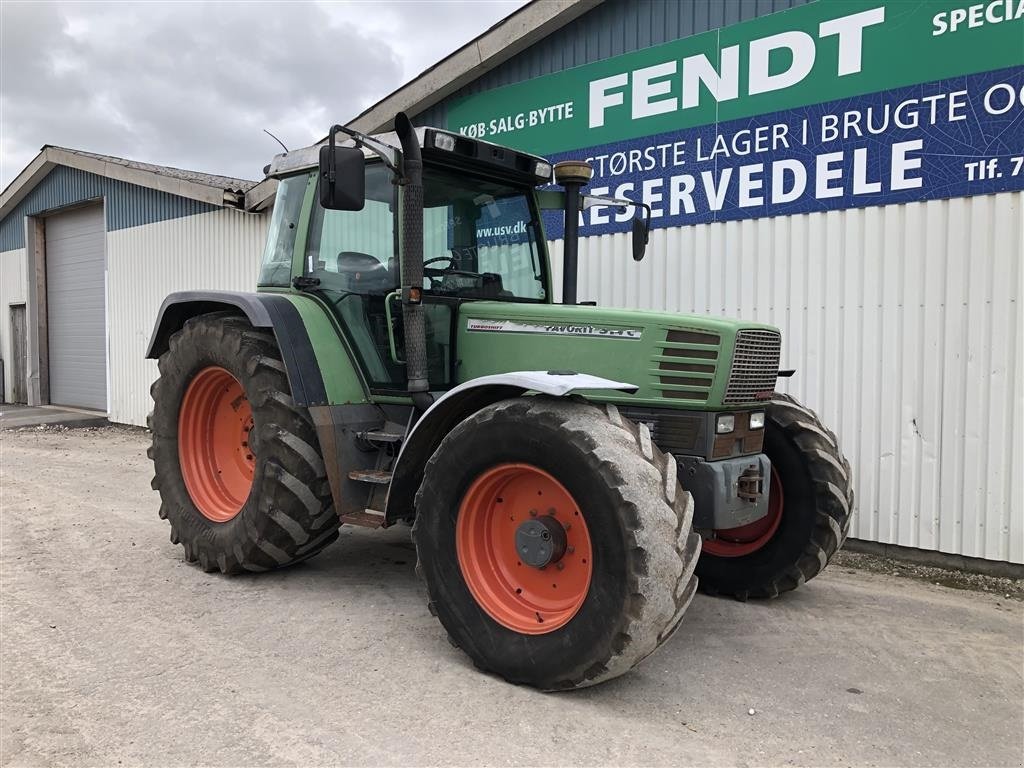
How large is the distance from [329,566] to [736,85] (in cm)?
475

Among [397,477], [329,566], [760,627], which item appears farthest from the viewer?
[329,566]

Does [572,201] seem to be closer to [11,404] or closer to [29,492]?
[29,492]

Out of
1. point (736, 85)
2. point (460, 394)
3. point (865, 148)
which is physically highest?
point (736, 85)

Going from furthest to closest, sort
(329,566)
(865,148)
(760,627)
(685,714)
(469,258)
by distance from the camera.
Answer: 1. (865,148)
2. (329,566)
3. (469,258)
4. (760,627)
5. (685,714)

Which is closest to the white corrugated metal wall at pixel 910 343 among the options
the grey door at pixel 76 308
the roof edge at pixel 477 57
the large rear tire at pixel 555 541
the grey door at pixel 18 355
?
the roof edge at pixel 477 57

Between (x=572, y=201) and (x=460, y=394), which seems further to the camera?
(x=572, y=201)

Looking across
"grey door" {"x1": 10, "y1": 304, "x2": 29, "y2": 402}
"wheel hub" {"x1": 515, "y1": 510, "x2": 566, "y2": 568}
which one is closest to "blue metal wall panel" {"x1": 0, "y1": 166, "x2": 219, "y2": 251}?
"grey door" {"x1": 10, "y1": 304, "x2": 29, "y2": 402}

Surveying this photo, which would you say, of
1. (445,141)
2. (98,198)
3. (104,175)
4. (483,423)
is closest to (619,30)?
(445,141)

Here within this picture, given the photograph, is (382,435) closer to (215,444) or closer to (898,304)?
(215,444)

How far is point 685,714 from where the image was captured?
3250mm

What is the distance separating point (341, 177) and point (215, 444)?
7.94ft

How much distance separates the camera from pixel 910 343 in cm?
568

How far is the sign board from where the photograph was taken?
5.30 m

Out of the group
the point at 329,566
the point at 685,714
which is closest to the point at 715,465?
the point at 685,714
